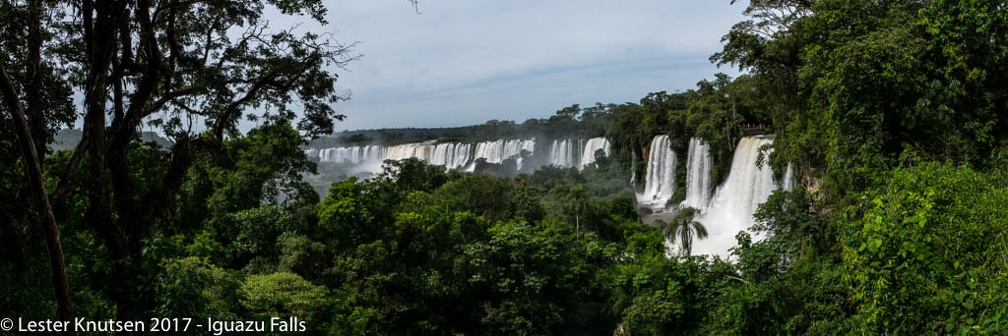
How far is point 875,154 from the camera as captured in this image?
946 cm

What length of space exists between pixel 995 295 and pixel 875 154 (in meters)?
5.92

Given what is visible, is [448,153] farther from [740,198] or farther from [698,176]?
[740,198]

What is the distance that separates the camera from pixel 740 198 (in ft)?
76.0

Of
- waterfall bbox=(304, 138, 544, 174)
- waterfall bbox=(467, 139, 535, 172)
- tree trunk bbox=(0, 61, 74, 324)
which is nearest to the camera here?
tree trunk bbox=(0, 61, 74, 324)

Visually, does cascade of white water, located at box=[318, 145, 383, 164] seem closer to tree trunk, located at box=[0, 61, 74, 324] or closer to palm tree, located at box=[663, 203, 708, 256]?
palm tree, located at box=[663, 203, 708, 256]

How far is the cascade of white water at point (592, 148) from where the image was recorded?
150 ft

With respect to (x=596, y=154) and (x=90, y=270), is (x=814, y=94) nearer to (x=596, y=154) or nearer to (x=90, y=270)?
(x=90, y=270)

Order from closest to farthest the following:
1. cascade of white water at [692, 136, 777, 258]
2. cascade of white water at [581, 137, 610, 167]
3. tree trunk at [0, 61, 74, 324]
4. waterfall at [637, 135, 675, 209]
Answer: tree trunk at [0, 61, 74, 324], cascade of white water at [692, 136, 777, 258], waterfall at [637, 135, 675, 209], cascade of white water at [581, 137, 610, 167]

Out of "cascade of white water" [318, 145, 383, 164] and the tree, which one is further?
"cascade of white water" [318, 145, 383, 164]

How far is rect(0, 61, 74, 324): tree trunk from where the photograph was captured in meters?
3.59

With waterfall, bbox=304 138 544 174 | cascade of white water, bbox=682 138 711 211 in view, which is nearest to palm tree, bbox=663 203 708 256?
cascade of white water, bbox=682 138 711 211

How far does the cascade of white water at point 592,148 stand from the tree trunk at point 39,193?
139 ft

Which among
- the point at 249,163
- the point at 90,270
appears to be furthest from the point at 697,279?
the point at 249,163

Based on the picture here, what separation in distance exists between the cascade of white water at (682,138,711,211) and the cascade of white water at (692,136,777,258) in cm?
258
